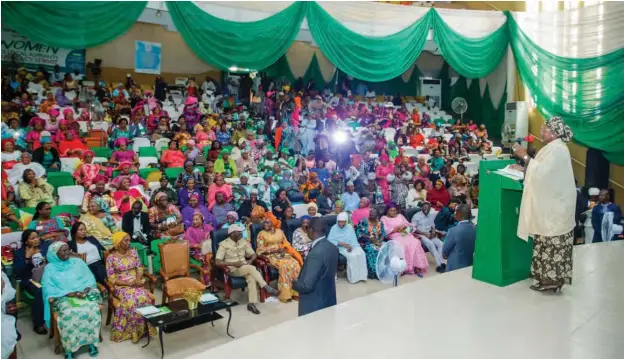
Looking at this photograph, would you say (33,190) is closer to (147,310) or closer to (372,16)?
(147,310)

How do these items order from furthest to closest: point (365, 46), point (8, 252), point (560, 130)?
point (365, 46), point (8, 252), point (560, 130)

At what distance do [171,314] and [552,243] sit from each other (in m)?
3.06

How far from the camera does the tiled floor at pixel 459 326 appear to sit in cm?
280

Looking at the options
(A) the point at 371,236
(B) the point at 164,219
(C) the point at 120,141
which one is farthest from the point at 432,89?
(B) the point at 164,219

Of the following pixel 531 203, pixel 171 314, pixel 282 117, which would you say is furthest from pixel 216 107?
pixel 531 203

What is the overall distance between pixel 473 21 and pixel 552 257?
5374 mm

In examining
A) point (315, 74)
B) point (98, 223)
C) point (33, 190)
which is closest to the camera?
point (98, 223)

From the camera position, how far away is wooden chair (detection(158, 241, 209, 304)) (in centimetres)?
501

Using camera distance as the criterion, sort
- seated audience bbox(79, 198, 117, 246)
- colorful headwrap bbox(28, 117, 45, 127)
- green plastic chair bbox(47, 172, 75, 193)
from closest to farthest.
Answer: seated audience bbox(79, 198, 117, 246)
green plastic chair bbox(47, 172, 75, 193)
colorful headwrap bbox(28, 117, 45, 127)

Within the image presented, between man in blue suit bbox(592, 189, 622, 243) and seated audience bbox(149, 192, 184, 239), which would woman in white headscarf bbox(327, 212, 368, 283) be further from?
man in blue suit bbox(592, 189, 622, 243)

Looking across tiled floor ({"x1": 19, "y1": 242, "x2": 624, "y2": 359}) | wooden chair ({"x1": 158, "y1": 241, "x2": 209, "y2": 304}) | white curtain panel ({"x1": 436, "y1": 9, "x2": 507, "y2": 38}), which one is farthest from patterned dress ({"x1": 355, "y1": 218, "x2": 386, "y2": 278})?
white curtain panel ({"x1": 436, "y1": 9, "x2": 507, "y2": 38})

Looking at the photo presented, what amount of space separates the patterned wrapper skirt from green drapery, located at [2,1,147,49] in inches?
161

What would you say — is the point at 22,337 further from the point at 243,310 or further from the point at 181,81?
the point at 181,81

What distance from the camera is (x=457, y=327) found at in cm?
305
